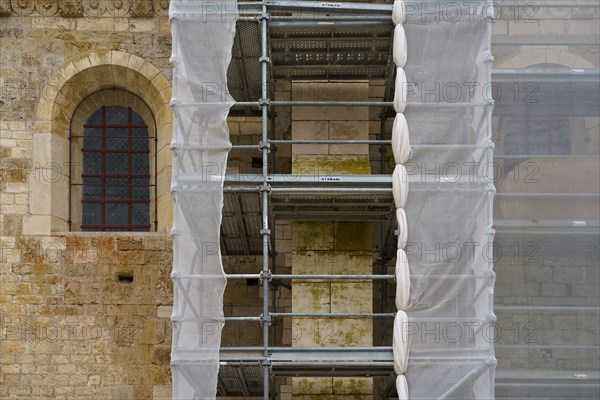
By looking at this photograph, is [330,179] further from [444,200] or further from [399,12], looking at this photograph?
[399,12]

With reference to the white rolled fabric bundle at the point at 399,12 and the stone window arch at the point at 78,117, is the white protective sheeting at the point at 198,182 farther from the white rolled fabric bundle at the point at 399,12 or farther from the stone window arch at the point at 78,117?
the stone window arch at the point at 78,117

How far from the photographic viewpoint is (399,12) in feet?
50.8

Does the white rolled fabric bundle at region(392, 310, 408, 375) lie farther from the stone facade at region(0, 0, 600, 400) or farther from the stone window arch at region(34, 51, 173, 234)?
the stone window arch at region(34, 51, 173, 234)

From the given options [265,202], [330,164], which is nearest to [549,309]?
[330,164]

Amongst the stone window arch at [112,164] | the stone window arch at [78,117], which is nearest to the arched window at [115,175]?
the stone window arch at [112,164]

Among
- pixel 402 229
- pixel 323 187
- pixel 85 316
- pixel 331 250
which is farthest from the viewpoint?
pixel 85 316

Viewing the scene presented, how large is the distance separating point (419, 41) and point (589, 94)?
206cm

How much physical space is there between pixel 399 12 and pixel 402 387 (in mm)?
4055

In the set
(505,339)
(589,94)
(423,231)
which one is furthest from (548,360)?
(589,94)

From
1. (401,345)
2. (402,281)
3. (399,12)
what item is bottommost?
(401,345)

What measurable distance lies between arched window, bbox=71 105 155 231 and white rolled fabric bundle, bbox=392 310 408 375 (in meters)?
4.31

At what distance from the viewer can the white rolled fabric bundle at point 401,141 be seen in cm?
1512

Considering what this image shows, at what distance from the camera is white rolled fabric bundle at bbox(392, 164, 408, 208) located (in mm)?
15000

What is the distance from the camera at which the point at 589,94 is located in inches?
629
